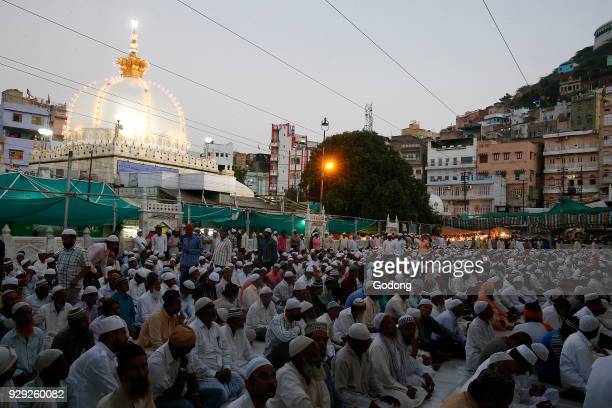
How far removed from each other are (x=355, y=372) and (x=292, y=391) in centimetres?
128

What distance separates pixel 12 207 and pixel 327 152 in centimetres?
2444

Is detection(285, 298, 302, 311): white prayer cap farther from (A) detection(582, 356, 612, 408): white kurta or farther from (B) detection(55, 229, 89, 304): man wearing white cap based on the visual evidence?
(A) detection(582, 356, 612, 408): white kurta

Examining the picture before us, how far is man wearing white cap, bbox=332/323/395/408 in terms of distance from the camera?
15.3 ft

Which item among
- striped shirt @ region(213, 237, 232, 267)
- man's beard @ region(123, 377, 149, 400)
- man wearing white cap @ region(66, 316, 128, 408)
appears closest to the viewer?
man's beard @ region(123, 377, 149, 400)

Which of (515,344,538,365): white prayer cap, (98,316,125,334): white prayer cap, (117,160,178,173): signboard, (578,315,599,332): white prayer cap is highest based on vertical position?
(117,160,178,173): signboard

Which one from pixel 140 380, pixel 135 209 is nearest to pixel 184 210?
pixel 135 209

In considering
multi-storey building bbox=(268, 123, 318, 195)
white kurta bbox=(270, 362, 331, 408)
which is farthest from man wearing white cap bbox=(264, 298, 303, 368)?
multi-storey building bbox=(268, 123, 318, 195)

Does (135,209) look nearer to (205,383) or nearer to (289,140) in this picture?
(205,383)

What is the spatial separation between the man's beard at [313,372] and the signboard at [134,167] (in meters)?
27.1

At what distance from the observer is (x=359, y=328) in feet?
15.2

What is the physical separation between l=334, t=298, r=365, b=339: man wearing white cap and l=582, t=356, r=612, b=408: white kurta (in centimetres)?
327

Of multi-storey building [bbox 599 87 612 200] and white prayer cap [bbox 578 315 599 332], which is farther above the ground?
multi-storey building [bbox 599 87 612 200]

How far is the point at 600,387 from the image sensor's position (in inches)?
133

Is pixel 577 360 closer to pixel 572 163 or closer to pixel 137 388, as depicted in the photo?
pixel 137 388
